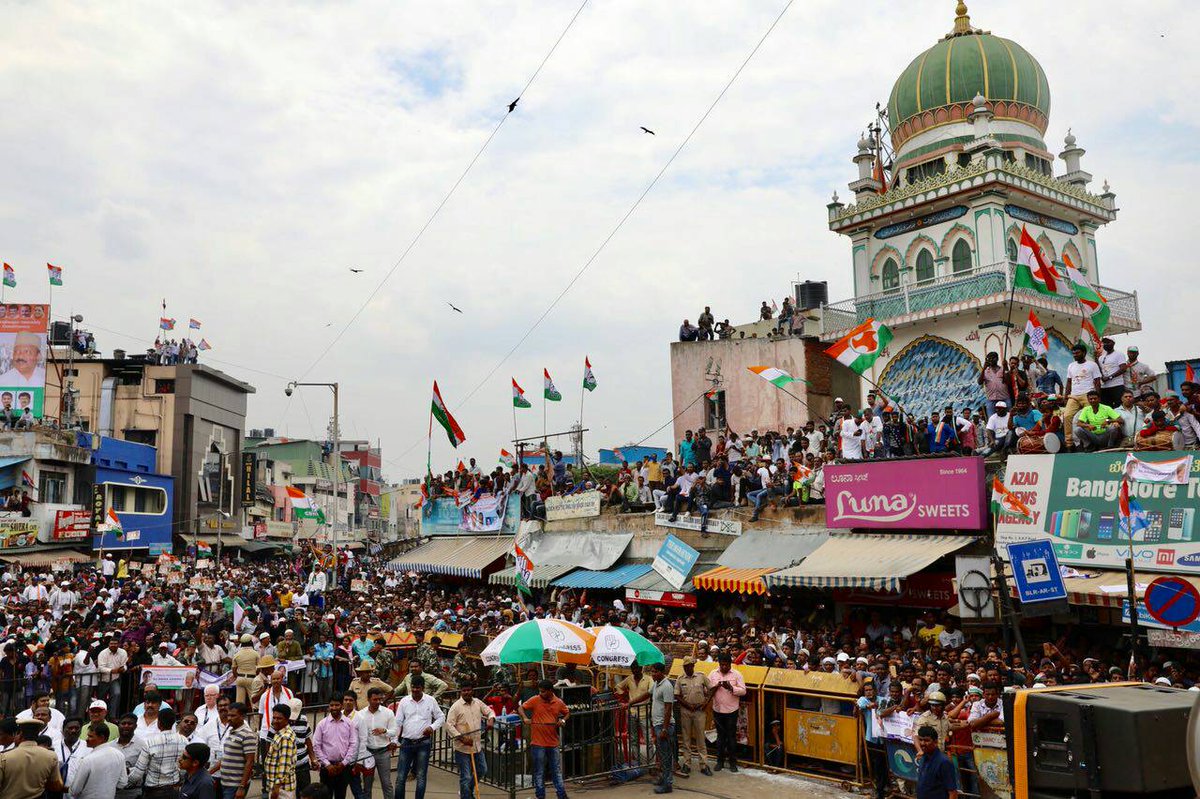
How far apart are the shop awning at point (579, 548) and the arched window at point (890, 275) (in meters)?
12.3

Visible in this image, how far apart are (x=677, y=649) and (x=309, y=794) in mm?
9216

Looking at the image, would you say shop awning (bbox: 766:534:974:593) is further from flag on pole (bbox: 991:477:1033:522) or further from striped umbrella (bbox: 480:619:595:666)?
striped umbrella (bbox: 480:619:595:666)

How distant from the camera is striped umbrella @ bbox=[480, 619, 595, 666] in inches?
520

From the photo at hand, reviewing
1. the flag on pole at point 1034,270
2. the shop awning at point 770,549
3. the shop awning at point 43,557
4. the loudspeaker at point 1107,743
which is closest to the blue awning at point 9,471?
the shop awning at point 43,557

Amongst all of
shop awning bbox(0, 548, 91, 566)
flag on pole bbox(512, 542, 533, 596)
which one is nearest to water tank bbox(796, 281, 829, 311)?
flag on pole bbox(512, 542, 533, 596)

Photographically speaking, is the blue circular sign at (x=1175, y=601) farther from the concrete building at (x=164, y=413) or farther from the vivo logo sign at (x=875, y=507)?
the concrete building at (x=164, y=413)

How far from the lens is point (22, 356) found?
133 feet

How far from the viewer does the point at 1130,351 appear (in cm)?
1653

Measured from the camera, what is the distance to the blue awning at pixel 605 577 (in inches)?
957

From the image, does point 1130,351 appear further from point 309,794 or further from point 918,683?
point 309,794

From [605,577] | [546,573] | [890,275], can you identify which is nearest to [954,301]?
[890,275]

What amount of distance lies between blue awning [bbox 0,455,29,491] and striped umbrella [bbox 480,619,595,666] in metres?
33.9

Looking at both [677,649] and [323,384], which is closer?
[677,649]

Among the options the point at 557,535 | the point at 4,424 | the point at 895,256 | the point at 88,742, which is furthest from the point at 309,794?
the point at 4,424
